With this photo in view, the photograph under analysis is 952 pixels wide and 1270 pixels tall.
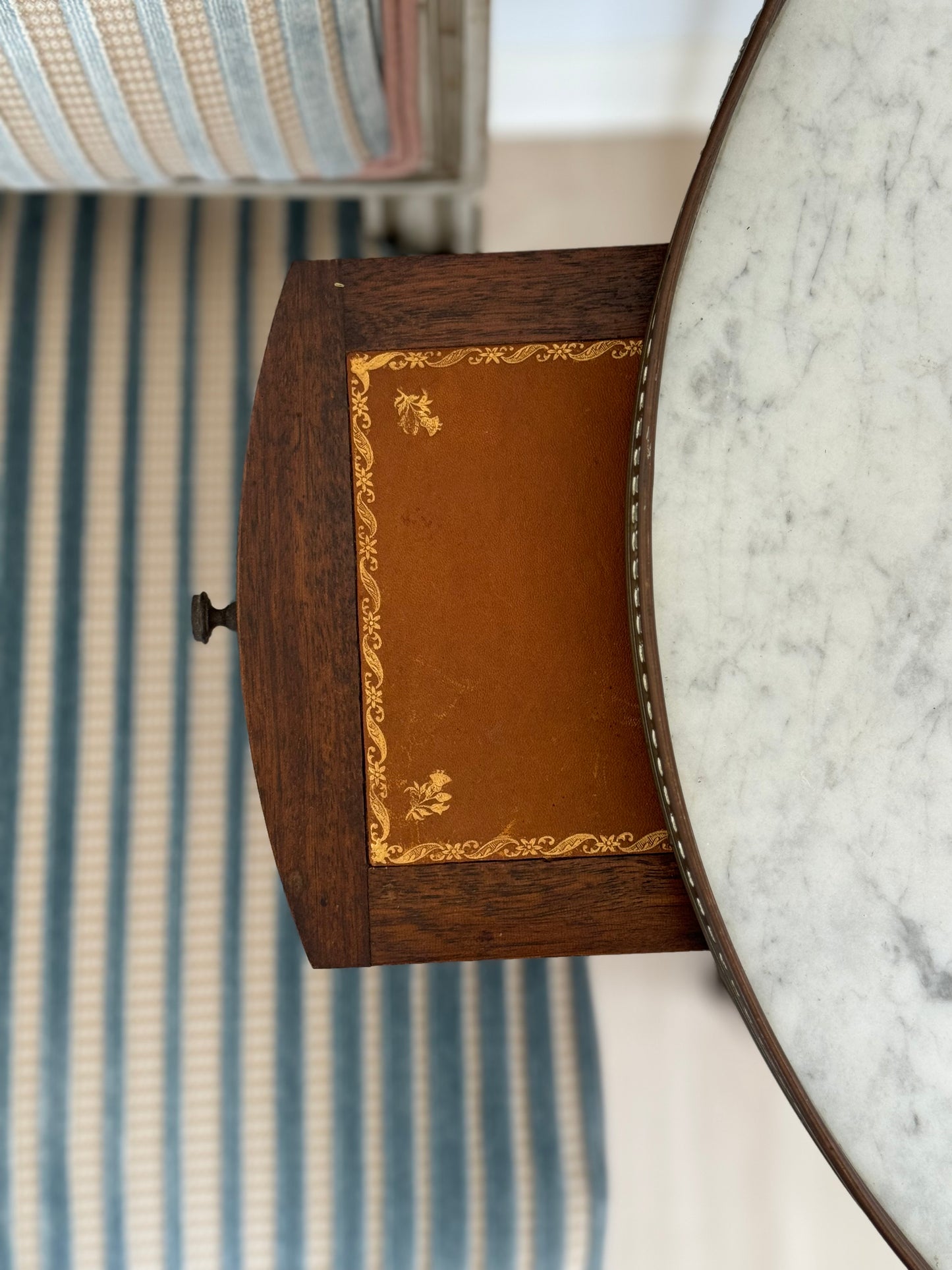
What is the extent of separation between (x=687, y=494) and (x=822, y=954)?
0.71ft

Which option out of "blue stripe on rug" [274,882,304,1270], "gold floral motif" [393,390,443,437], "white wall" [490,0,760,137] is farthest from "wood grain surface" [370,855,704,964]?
"white wall" [490,0,760,137]

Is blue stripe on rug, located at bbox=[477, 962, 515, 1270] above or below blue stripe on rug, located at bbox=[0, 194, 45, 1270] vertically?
below

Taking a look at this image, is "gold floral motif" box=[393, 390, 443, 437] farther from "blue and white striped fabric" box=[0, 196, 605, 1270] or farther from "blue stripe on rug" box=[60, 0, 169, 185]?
"blue and white striped fabric" box=[0, 196, 605, 1270]

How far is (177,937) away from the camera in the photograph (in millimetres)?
971

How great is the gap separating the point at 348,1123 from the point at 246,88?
0.85m

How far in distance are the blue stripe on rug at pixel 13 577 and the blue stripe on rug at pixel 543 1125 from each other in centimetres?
46

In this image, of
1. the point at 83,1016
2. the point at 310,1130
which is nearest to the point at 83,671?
the point at 83,1016

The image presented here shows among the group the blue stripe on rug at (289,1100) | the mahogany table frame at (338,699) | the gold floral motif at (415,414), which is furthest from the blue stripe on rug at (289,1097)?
the gold floral motif at (415,414)

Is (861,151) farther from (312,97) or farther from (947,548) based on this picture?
(312,97)

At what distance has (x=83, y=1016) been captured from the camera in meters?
0.96

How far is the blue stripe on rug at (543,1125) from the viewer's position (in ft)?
2.96

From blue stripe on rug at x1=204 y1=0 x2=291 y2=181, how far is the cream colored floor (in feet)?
2.51

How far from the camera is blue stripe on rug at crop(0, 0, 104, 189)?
2.26ft

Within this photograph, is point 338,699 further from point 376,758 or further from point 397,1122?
point 397,1122
